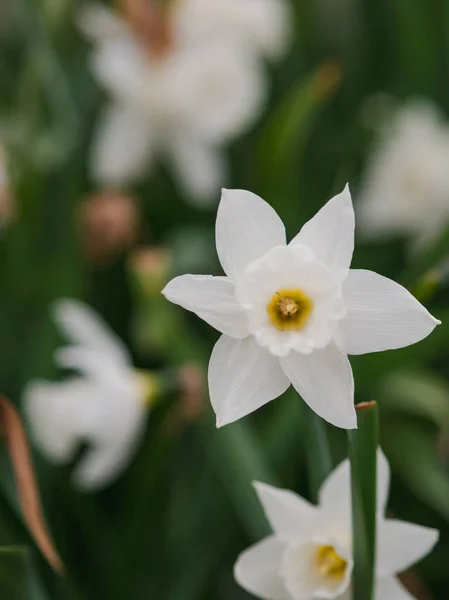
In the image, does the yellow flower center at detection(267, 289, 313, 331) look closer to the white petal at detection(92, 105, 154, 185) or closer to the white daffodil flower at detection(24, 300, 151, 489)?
the white daffodil flower at detection(24, 300, 151, 489)

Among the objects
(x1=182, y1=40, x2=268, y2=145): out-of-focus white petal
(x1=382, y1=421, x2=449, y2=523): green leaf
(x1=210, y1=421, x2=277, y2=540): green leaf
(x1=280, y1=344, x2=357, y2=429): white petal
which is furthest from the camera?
(x1=182, y1=40, x2=268, y2=145): out-of-focus white petal

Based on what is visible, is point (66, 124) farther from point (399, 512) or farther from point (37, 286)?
point (399, 512)

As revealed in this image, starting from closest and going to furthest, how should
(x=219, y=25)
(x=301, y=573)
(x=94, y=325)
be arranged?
(x=301, y=573)
(x=94, y=325)
(x=219, y=25)

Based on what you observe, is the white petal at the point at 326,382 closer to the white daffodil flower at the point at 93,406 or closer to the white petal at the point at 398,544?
the white petal at the point at 398,544

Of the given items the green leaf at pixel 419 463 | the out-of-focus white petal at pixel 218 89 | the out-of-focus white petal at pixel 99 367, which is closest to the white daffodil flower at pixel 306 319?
the out-of-focus white petal at pixel 99 367

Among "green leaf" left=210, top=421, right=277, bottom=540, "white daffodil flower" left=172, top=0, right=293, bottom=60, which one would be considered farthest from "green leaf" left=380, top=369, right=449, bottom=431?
"white daffodil flower" left=172, top=0, right=293, bottom=60

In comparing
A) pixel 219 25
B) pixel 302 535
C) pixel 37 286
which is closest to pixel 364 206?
pixel 219 25
